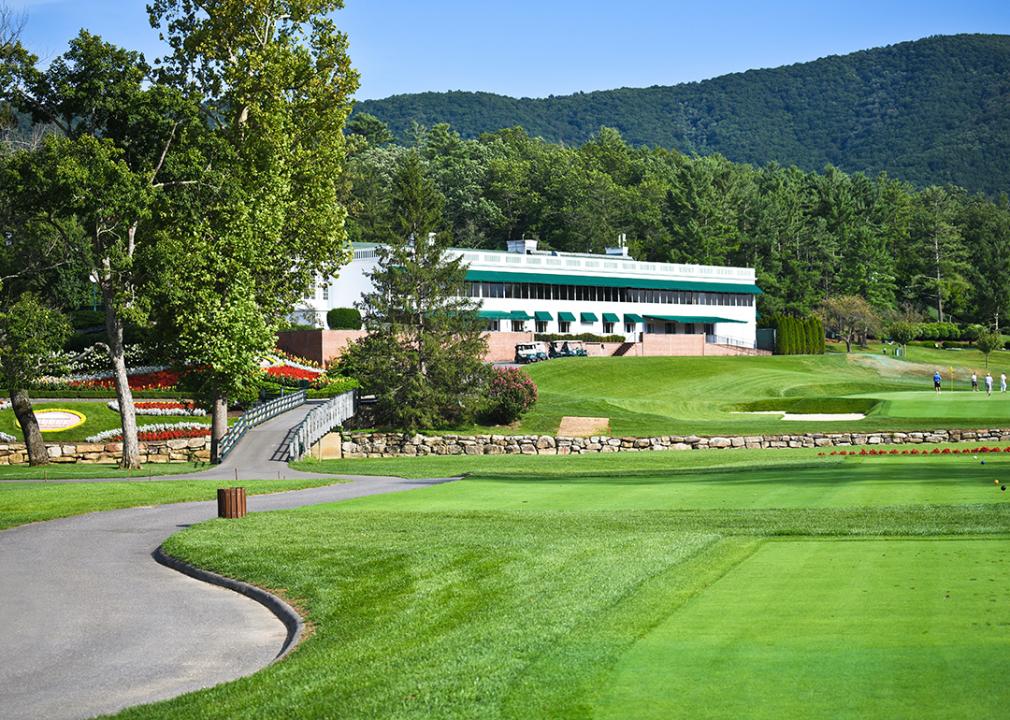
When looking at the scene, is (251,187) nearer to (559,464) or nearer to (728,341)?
(559,464)

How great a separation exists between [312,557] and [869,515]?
8562mm

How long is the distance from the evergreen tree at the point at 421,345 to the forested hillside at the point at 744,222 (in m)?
62.7

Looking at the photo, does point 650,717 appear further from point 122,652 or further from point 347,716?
point 122,652

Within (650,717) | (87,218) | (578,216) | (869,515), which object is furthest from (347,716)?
(578,216)

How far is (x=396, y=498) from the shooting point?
1098 inches

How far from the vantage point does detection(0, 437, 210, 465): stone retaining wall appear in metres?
43.9

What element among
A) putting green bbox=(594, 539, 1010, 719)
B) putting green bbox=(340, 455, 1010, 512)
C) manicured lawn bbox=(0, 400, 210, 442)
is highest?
manicured lawn bbox=(0, 400, 210, 442)

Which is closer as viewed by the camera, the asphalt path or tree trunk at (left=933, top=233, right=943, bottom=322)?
the asphalt path

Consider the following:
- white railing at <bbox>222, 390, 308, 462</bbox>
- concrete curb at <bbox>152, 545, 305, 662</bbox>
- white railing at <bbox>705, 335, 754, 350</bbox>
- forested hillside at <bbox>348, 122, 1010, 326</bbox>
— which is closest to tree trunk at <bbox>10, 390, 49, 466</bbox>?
white railing at <bbox>222, 390, 308, 462</bbox>

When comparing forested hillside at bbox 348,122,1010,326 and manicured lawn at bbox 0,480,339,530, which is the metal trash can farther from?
forested hillside at bbox 348,122,1010,326

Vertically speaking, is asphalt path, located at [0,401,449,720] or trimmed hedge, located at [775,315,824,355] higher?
trimmed hedge, located at [775,315,824,355]

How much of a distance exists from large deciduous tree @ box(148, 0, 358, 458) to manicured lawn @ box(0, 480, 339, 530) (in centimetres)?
A: 855

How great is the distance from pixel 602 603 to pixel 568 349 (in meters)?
70.4

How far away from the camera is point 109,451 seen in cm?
4597
